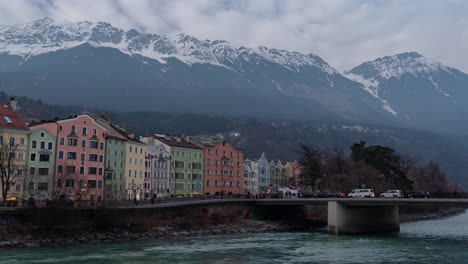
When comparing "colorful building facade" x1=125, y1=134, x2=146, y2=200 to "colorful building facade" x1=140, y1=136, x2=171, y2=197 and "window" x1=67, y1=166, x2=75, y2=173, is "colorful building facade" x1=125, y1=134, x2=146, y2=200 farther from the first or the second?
"window" x1=67, y1=166, x2=75, y2=173

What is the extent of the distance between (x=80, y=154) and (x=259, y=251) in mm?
53436

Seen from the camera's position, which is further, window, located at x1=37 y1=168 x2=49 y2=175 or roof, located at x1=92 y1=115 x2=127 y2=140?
roof, located at x1=92 y1=115 x2=127 y2=140

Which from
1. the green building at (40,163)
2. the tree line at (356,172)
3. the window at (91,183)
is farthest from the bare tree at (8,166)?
the tree line at (356,172)

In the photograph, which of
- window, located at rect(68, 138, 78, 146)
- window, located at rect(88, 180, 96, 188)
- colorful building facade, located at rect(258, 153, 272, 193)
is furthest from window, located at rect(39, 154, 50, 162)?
colorful building facade, located at rect(258, 153, 272, 193)

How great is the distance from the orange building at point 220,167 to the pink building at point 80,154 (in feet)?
138

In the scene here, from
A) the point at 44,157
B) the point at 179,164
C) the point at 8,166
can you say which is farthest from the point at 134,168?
the point at 8,166

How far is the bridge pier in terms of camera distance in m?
89.1

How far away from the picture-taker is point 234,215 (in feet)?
328

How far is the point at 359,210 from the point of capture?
93.9 metres

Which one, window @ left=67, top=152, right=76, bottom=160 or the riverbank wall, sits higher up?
window @ left=67, top=152, right=76, bottom=160

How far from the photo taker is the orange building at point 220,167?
144 m

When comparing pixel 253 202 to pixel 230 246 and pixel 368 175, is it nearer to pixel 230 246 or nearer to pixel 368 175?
pixel 230 246

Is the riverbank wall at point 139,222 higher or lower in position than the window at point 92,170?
lower

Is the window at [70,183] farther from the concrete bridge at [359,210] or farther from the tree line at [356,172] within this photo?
the tree line at [356,172]
